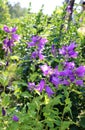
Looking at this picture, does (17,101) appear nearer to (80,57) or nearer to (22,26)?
(80,57)

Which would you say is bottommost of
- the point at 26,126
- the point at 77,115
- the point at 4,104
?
the point at 77,115

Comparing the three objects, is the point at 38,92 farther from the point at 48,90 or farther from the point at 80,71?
the point at 80,71

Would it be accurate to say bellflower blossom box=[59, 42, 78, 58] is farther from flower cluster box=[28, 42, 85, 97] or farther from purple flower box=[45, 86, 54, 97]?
purple flower box=[45, 86, 54, 97]

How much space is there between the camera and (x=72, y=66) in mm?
2561

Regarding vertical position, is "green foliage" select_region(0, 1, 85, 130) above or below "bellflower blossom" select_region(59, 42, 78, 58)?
below

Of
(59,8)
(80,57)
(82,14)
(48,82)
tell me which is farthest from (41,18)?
(48,82)

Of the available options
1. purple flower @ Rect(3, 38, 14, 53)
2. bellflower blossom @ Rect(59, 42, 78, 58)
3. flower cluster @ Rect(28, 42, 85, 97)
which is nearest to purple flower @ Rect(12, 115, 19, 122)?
flower cluster @ Rect(28, 42, 85, 97)

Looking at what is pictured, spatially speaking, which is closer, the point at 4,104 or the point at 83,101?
the point at 4,104

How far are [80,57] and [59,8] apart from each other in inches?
104

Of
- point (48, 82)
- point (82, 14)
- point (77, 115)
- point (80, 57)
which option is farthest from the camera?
point (82, 14)

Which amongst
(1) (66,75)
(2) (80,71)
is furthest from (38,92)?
(2) (80,71)

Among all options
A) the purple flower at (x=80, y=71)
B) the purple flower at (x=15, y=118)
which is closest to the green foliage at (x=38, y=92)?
the purple flower at (x=15, y=118)

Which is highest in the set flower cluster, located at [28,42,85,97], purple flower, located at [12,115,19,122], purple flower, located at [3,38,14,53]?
purple flower, located at [3,38,14,53]

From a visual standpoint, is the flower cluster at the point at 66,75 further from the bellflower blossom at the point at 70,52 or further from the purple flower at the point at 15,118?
the purple flower at the point at 15,118
